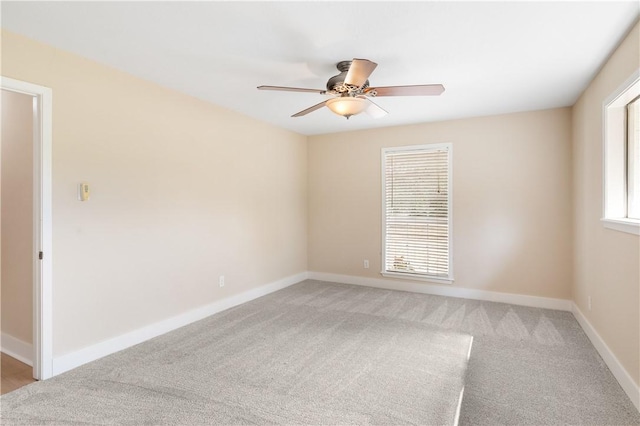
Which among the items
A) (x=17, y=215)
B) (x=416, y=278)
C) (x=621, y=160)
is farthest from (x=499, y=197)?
(x=17, y=215)

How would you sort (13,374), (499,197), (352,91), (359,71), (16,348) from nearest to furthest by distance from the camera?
(359,71)
(13,374)
(352,91)
(16,348)
(499,197)

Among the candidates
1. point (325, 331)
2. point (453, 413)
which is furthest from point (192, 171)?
point (453, 413)

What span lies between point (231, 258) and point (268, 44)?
8.88 ft

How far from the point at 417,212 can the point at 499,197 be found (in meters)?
1.10

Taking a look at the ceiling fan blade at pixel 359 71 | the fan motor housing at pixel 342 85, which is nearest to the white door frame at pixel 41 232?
the fan motor housing at pixel 342 85

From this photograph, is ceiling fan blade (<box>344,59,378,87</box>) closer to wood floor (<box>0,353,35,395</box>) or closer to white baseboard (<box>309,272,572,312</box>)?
wood floor (<box>0,353,35,395</box>)

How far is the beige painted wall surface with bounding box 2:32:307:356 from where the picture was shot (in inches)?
104

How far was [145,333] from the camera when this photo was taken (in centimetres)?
325

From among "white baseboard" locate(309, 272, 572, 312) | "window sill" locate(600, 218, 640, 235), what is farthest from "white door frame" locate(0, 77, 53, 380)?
"window sill" locate(600, 218, 640, 235)

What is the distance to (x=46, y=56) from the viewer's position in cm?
254

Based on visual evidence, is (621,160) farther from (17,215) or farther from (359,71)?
(17,215)

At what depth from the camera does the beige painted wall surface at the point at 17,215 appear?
9.20 feet

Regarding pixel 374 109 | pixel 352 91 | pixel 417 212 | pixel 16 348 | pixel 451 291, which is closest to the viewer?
pixel 352 91

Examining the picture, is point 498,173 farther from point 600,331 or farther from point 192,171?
point 192,171
